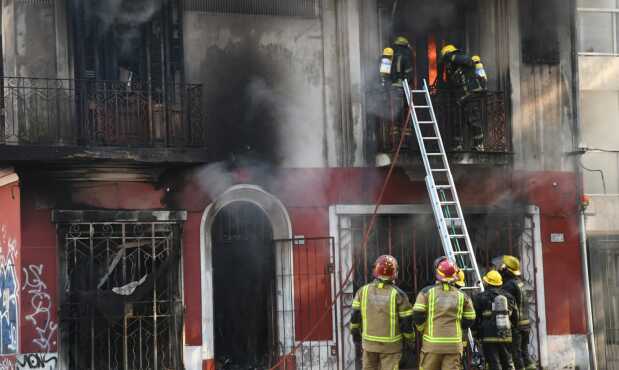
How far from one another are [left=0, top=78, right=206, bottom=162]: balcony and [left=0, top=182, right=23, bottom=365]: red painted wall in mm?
878

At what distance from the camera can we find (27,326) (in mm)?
13336

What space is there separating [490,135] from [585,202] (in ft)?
6.41

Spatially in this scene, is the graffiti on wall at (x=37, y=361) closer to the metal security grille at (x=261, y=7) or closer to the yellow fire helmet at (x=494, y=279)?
the metal security grille at (x=261, y=7)

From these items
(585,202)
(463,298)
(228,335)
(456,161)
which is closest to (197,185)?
(228,335)

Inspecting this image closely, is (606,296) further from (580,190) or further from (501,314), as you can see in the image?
(501,314)

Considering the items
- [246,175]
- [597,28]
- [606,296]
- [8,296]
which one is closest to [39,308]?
[8,296]

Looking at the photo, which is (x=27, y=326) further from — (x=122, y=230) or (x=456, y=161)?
(x=456, y=161)

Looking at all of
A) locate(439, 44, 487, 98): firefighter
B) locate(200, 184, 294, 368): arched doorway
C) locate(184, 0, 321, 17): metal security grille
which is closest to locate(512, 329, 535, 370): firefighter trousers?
locate(200, 184, 294, 368): arched doorway

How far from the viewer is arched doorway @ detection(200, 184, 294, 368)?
556 inches

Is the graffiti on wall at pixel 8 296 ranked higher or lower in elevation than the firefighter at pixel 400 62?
lower

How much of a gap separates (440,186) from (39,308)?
218 inches

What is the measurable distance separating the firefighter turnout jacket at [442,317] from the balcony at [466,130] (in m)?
3.88

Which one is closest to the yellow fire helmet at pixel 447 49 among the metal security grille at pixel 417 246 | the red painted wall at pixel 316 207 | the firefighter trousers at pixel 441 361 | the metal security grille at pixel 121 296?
the red painted wall at pixel 316 207

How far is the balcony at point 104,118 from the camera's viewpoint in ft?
43.7
